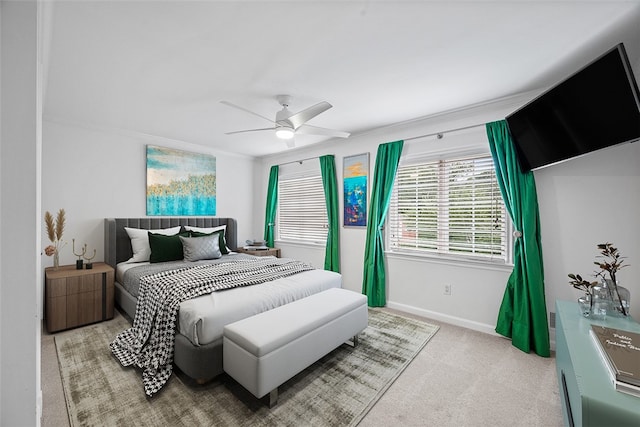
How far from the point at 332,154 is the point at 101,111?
9.88 ft

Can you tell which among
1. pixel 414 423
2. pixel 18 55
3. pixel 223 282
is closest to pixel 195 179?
pixel 223 282

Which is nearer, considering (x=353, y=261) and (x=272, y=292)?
(x=272, y=292)

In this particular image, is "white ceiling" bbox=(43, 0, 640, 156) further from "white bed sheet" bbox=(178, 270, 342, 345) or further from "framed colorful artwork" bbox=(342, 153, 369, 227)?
"white bed sheet" bbox=(178, 270, 342, 345)

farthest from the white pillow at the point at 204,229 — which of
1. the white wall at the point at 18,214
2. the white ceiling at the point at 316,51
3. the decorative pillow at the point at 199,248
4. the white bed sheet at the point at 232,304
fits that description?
the white wall at the point at 18,214

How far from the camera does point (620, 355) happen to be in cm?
132

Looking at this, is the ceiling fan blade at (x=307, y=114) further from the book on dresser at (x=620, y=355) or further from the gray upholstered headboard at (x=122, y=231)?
the gray upholstered headboard at (x=122, y=231)

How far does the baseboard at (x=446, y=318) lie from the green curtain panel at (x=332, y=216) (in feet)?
3.44

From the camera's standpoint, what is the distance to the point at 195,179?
4.50m

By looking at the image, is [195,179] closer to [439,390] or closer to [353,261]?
[353,261]

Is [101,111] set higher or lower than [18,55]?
higher

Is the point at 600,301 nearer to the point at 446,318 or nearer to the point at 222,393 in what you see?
the point at 446,318

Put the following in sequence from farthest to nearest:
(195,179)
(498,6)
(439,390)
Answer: (195,179) < (439,390) < (498,6)

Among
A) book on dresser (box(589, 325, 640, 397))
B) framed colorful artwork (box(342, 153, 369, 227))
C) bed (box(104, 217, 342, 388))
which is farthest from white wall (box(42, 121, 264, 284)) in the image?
book on dresser (box(589, 325, 640, 397))

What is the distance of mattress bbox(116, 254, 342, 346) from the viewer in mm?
1941
